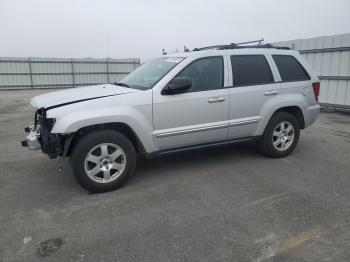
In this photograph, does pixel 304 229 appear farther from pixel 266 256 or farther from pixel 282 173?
pixel 282 173

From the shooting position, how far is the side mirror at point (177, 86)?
4.23m

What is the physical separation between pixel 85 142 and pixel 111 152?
0.38 metres

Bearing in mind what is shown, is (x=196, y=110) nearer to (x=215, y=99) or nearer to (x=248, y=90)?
(x=215, y=99)

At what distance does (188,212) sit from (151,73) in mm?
2220

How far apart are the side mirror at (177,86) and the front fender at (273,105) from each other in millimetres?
1483

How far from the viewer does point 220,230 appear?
10.4 feet

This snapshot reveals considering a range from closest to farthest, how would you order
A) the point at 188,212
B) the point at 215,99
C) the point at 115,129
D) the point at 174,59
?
the point at 188,212
the point at 115,129
the point at 215,99
the point at 174,59

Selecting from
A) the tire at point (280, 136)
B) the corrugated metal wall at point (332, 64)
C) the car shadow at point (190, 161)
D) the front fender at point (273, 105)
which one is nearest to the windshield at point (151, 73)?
the car shadow at point (190, 161)

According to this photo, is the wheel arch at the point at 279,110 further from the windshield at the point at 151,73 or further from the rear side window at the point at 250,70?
the windshield at the point at 151,73

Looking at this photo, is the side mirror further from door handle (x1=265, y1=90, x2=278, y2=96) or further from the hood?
door handle (x1=265, y1=90, x2=278, y2=96)

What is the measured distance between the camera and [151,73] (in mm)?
4781

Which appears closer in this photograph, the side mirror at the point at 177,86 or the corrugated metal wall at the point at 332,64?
the side mirror at the point at 177,86

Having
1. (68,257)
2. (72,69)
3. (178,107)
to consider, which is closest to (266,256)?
(68,257)

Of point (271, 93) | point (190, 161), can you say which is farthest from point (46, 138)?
point (271, 93)
